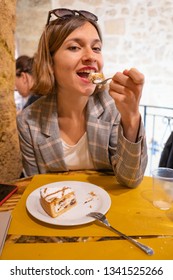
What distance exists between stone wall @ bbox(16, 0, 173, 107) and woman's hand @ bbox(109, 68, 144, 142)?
3.24 metres

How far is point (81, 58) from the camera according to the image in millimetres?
1156

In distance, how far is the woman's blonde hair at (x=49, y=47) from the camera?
3.89 feet

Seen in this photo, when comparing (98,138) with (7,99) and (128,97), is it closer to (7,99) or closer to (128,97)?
(128,97)

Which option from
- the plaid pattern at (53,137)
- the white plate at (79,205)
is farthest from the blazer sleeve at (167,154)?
the white plate at (79,205)

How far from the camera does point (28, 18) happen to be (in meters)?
3.78

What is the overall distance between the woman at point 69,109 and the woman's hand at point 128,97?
0.45 ft

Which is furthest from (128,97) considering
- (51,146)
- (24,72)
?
(24,72)

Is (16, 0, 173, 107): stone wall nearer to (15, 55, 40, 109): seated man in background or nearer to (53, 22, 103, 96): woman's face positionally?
(15, 55, 40, 109): seated man in background

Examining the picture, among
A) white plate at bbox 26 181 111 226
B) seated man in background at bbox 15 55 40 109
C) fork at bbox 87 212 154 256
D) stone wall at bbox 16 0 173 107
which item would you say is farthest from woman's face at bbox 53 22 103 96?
stone wall at bbox 16 0 173 107

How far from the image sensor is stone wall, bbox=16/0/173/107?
3865mm

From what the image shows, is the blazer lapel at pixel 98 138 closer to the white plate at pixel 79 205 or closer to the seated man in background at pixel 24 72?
the white plate at pixel 79 205

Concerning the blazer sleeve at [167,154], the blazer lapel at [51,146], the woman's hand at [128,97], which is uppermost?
the woman's hand at [128,97]
